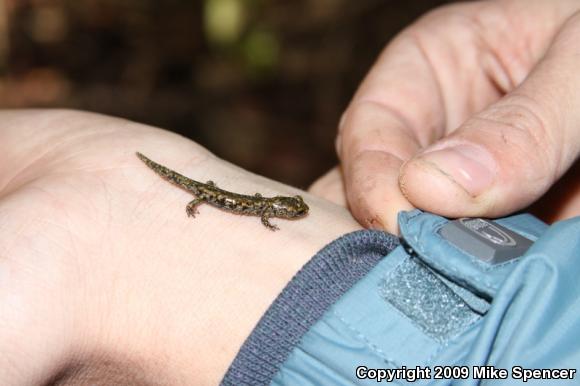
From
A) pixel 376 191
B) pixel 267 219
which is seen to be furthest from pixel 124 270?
pixel 376 191

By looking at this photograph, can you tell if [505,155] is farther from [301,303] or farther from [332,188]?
[332,188]

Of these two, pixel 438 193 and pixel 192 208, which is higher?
pixel 438 193

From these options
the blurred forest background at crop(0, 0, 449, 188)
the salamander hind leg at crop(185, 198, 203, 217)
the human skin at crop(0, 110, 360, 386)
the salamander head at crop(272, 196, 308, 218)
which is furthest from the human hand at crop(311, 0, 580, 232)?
the blurred forest background at crop(0, 0, 449, 188)

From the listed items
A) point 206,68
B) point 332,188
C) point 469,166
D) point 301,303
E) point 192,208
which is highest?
point 469,166

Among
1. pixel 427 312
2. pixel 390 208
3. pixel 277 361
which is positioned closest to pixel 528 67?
pixel 390 208

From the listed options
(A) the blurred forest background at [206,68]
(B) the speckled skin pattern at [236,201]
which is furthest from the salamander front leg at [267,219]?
(A) the blurred forest background at [206,68]

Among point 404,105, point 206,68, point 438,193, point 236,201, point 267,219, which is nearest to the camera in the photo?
point 438,193

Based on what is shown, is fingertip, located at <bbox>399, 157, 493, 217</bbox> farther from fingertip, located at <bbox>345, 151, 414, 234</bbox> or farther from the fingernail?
fingertip, located at <bbox>345, 151, 414, 234</bbox>
